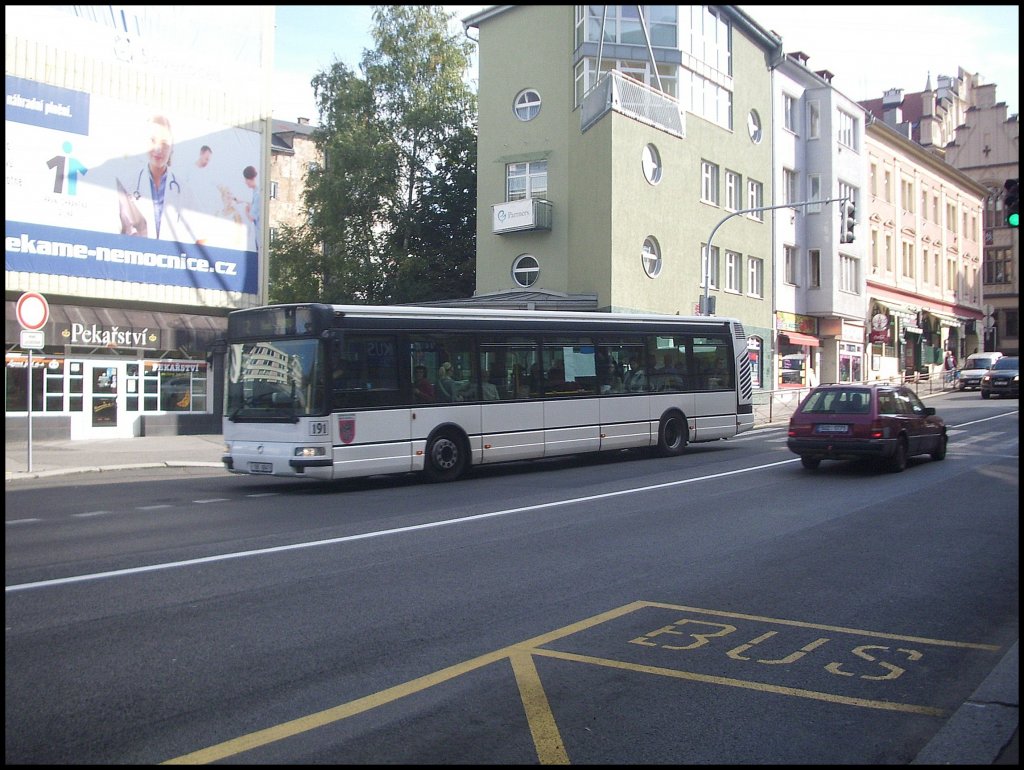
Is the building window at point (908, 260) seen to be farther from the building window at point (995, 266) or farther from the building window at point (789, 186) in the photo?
the building window at point (995, 266)

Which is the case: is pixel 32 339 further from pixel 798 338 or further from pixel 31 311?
pixel 798 338

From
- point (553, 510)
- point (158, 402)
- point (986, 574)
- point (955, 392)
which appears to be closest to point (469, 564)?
point (553, 510)

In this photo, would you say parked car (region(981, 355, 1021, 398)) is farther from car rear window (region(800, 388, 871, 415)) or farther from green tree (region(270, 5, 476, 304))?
car rear window (region(800, 388, 871, 415))

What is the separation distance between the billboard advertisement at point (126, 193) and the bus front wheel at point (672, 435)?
1513 centimetres

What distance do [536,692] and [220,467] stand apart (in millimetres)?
16284

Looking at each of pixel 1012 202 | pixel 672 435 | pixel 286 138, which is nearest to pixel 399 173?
pixel 286 138

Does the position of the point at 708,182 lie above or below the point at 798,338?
above

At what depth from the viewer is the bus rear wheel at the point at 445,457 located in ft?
53.3

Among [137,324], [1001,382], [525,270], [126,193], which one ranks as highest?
[126,193]

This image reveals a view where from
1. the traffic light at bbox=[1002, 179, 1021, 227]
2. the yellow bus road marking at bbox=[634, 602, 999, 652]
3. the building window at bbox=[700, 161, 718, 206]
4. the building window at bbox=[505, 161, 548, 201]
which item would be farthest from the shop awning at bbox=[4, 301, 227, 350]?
the traffic light at bbox=[1002, 179, 1021, 227]

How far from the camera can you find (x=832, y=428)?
16.8 metres

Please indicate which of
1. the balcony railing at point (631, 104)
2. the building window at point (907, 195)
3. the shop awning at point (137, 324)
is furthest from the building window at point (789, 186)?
the shop awning at point (137, 324)

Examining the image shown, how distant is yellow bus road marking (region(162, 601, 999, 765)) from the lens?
468 centimetres

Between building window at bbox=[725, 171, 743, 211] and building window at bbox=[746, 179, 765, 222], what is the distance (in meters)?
0.62
